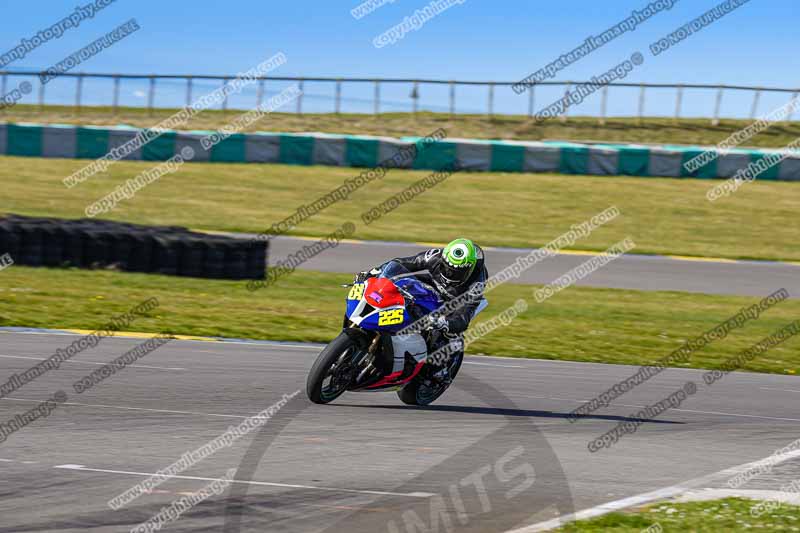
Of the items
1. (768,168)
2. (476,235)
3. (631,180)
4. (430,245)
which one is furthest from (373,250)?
(768,168)

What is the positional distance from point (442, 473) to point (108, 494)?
7.42 ft

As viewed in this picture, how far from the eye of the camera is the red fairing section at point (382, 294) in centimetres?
919

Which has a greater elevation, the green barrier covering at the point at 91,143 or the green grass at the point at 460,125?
the green grass at the point at 460,125

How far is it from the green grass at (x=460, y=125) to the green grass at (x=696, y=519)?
34.2 m

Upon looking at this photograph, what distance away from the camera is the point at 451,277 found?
9609mm

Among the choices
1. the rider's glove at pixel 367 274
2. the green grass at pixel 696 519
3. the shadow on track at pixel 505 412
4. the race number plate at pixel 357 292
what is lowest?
the shadow on track at pixel 505 412

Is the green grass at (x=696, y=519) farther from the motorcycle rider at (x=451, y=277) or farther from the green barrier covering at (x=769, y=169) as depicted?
the green barrier covering at (x=769, y=169)

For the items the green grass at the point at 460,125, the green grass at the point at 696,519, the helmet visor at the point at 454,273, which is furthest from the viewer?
the green grass at the point at 460,125

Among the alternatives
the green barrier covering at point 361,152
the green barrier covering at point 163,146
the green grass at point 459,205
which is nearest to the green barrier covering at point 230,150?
the green grass at point 459,205

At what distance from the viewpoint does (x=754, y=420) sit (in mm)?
10438

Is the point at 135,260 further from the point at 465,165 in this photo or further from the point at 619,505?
the point at 465,165

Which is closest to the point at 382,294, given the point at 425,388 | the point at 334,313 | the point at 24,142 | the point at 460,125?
the point at 425,388

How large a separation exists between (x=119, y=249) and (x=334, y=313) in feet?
13.2

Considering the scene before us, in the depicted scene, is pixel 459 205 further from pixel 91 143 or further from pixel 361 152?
pixel 91 143
